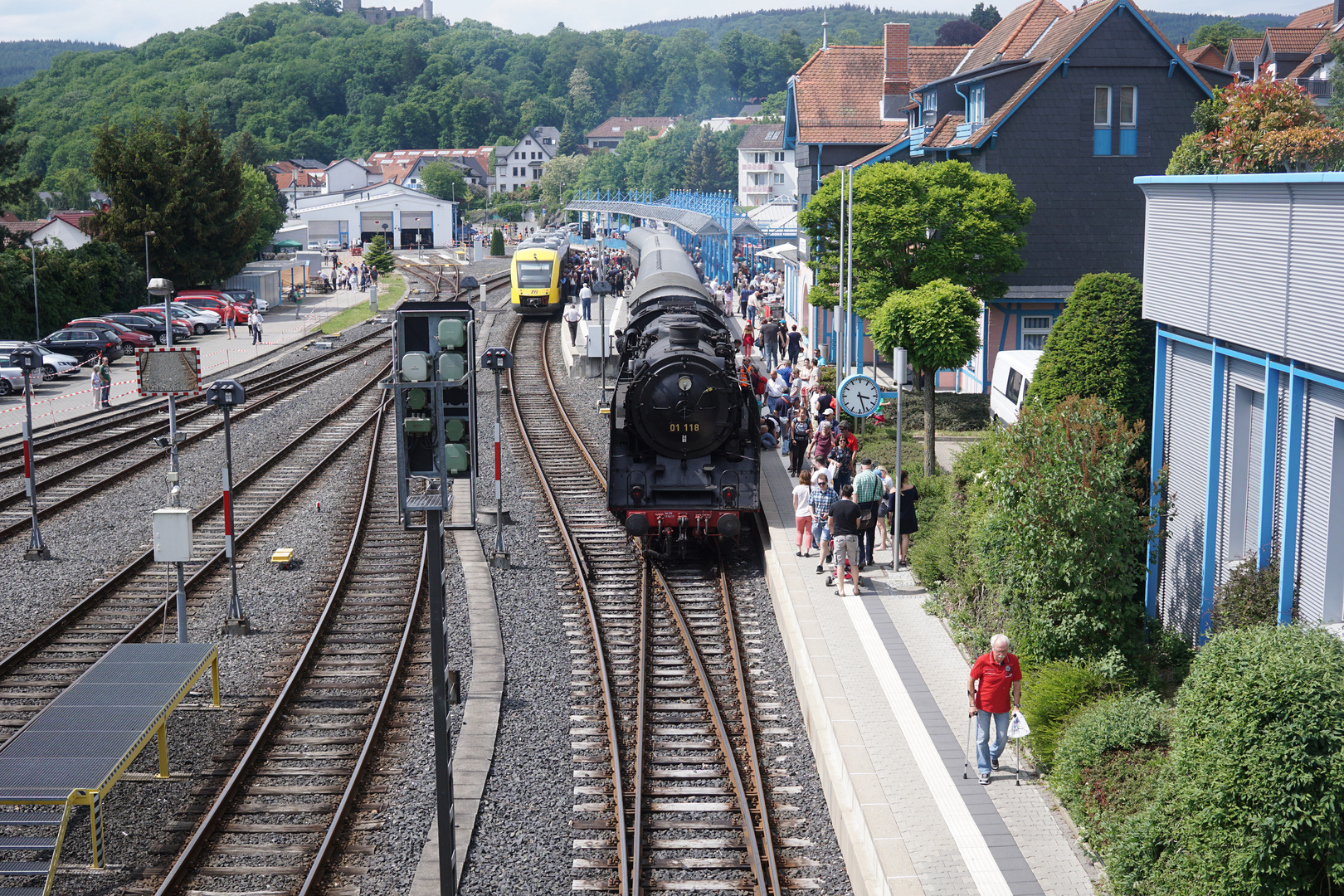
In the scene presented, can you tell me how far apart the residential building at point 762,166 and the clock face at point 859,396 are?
119 metres

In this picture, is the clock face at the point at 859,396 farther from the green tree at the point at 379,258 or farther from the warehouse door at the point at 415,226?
the warehouse door at the point at 415,226

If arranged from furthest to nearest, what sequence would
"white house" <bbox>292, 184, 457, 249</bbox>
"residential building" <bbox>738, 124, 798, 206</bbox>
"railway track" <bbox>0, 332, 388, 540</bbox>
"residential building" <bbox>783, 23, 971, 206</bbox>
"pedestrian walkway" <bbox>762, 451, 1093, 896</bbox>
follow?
"residential building" <bbox>738, 124, 798, 206</bbox> < "white house" <bbox>292, 184, 457, 249</bbox> < "residential building" <bbox>783, 23, 971, 206</bbox> < "railway track" <bbox>0, 332, 388, 540</bbox> < "pedestrian walkway" <bbox>762, 451, 1093, 896</bbox>

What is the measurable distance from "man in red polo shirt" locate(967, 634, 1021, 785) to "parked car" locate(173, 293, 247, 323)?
4657 centimetres

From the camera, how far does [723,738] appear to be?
40.5 ft

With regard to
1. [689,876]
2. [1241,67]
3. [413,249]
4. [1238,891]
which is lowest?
[689,876]

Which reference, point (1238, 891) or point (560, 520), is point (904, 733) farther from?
point (560, 520)

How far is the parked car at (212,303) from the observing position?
2092 inches

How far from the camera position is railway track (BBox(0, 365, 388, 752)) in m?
14.4

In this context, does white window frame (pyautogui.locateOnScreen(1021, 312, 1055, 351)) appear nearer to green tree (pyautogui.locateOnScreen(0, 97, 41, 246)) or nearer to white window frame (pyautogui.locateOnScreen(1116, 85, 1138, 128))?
white window frame (pyautogui.locateOnScreen(1116, 85, 1138, 128))

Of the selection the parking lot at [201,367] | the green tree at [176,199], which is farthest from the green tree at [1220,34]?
the green tree at [176,199]

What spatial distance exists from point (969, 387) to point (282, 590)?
2034 centimetres

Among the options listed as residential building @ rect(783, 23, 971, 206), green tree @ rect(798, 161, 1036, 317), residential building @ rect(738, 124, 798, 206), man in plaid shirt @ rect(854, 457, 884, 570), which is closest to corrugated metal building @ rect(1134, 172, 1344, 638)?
man in plaid shirt @ rect(854, 457, 884, 570)

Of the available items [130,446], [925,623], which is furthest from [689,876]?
[130,446]

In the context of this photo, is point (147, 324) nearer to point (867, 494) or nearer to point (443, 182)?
point (867, 494)
